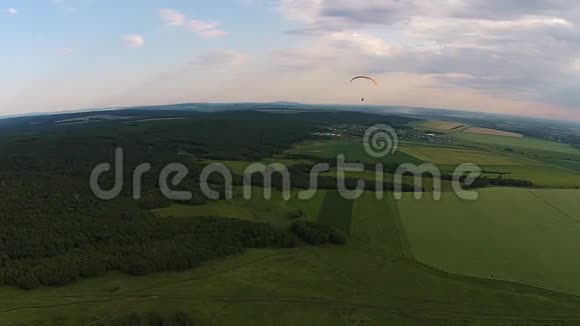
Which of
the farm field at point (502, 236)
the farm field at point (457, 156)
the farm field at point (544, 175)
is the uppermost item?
the farm field at point (457, 156)

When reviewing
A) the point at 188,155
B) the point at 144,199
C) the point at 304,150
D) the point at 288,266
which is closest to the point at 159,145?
the point at 188,155

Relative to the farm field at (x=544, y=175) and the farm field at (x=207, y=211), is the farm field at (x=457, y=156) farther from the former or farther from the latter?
the farm field at (x=207, y=211)

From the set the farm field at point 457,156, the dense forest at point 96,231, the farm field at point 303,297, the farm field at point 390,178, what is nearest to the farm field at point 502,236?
the farm field at point 303,297

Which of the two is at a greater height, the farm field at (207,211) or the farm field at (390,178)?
the farm field at (390,178)

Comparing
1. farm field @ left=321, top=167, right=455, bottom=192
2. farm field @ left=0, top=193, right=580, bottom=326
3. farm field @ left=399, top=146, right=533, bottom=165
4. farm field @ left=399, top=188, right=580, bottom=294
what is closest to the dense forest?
farm field @ left=0, top=193, right=580, bottom=326

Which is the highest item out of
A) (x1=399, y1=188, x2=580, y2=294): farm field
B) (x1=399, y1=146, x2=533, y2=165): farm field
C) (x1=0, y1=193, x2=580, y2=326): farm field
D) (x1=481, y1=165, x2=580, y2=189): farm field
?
(x1=399, y1=146, x2=533, y2=165): farm field

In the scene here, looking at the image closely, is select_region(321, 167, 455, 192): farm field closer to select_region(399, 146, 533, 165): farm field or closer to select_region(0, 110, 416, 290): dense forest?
select_region(0, 110, 416, 290): dense forest
